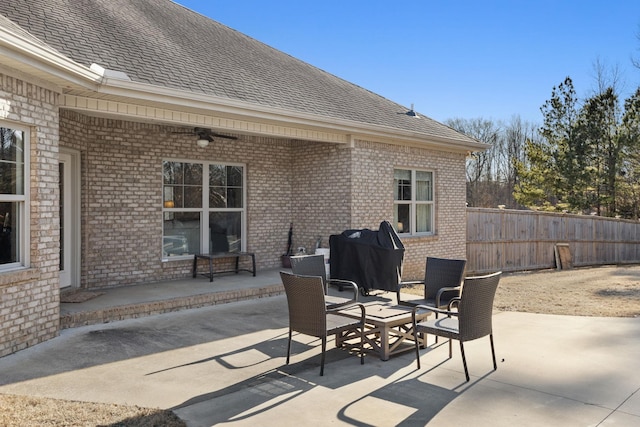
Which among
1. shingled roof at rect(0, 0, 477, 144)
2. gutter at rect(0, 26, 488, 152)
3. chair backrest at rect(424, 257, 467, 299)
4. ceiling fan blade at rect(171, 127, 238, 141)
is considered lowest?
chair backrest at rect(424, 257, 467, 299)

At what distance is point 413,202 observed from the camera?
1168 cm

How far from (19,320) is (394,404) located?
4100mm

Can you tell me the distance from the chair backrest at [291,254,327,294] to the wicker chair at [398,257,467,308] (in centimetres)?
108

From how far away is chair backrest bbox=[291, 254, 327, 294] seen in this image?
6.37 m

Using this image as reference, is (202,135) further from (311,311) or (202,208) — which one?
(311,311)

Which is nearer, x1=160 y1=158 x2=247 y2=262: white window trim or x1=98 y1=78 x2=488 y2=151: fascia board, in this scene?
x1=98 y1=78 x2=488 y2=151: fascia board

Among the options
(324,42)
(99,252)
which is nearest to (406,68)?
(324,42)

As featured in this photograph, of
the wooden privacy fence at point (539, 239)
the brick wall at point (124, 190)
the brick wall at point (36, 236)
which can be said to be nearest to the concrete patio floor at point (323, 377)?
the brick wall at point (36, 236)

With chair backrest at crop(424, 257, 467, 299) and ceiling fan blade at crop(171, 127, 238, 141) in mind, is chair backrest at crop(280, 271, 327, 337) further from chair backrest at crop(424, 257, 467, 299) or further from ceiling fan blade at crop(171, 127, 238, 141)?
ceiling fan blade at crop(171, 127, 238, 141)

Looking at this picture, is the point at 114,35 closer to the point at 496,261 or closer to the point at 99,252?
the point at 99,252

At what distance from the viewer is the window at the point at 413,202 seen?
11.4 metres

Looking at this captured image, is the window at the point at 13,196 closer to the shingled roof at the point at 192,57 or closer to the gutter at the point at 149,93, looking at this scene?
the gutter at the point at 149,93

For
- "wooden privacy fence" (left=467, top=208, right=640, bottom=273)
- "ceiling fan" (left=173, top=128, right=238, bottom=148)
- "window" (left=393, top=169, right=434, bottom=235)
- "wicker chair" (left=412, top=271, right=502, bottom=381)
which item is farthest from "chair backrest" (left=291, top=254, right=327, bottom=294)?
"wooden privacy fence" (left=467, top=208, right=640, bottom=273)

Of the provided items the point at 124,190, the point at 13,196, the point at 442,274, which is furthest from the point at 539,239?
the point at 13,196
